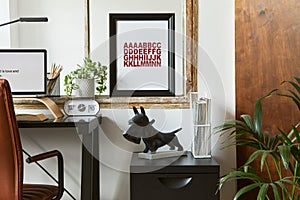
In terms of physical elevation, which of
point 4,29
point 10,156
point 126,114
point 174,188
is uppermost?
point 4,29

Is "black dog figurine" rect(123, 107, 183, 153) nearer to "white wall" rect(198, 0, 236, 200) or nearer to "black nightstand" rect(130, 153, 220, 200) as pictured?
"black nightstand" rect(130, 153, 220, 200)

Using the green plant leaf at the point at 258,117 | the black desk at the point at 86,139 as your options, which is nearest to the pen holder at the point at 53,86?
the black desk at the point at 86,139

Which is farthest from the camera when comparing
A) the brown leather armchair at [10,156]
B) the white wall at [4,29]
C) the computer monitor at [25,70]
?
the white wall at [4,29]

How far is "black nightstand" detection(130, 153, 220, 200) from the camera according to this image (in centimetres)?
265

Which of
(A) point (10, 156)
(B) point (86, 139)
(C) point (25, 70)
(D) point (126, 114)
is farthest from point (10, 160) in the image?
(D) point (126, 114)

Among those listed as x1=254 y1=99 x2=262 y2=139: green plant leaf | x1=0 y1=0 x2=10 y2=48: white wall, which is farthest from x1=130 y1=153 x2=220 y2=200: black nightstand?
x1=0 y1=0 x2=10 y2=48: white wall

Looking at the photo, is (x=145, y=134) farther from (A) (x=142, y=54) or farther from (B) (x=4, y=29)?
(B) (x=4, y=29)

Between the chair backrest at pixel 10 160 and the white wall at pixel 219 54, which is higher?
the white wall at pixel 219 54

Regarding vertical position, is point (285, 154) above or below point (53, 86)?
below

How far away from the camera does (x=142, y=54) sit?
314cm

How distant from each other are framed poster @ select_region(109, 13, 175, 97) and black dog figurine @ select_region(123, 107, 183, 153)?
0.29 meters

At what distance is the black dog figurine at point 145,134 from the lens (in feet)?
9.45

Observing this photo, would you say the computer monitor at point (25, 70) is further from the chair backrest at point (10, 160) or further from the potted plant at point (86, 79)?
the chair backrest at point (10, 160)

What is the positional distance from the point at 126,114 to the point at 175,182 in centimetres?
65
